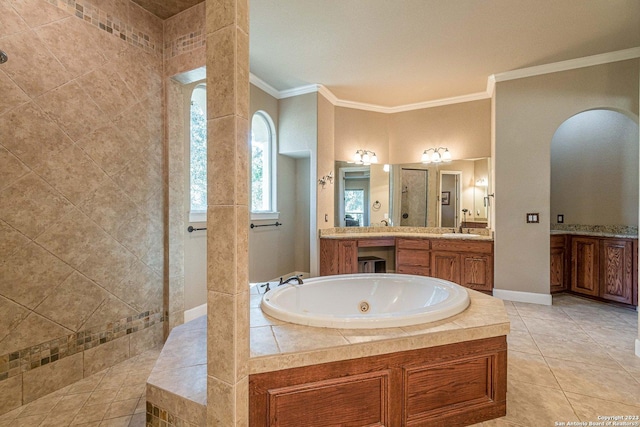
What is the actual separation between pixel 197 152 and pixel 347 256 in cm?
225

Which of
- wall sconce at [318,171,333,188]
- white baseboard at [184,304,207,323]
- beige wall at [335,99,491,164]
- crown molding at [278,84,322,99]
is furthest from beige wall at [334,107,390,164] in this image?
white baseboard at [184,304,207,323]

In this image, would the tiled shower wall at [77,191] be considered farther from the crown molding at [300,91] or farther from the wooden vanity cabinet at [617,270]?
the wooden vanity cabinet at [617,270]

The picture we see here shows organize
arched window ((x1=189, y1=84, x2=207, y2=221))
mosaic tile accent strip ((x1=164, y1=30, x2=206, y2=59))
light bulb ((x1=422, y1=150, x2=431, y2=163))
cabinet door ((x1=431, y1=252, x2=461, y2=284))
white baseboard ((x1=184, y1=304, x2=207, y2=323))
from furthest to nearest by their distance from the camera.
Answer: light bulb ((x1=422, y1=150, x2=431, y2=163))
cabinet door ((x1=431, y1=252, x2=461, y2=284))
arched window ((x1=189, y1=84, x2=207, y2=221))
white baseboard ((x1=184, y1=304, x2=207, y2=323))
mosaic tile accent strip ((x1=164, y1=30, x2=206, y2=59))

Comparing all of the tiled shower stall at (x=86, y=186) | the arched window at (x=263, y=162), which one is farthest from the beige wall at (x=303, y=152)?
the tiled shower stall at (x=86, y=186)

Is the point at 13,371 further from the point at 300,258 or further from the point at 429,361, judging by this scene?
the point at 300,258

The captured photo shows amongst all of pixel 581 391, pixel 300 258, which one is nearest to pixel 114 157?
pixel 300 258

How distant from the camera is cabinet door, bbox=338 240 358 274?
13.1 ft

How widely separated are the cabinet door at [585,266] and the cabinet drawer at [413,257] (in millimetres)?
1748

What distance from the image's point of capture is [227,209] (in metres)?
1.07

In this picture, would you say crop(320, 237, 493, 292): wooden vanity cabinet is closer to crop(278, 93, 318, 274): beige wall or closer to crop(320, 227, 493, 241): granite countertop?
crop(320, 227, 493, 241): granite countertop

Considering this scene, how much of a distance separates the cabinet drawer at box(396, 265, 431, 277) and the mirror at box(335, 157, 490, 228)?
80 centimetres

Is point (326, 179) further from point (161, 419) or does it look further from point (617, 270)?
point (617, 270)

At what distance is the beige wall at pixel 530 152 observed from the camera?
3326 millimetres

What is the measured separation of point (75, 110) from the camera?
1.90 metres
